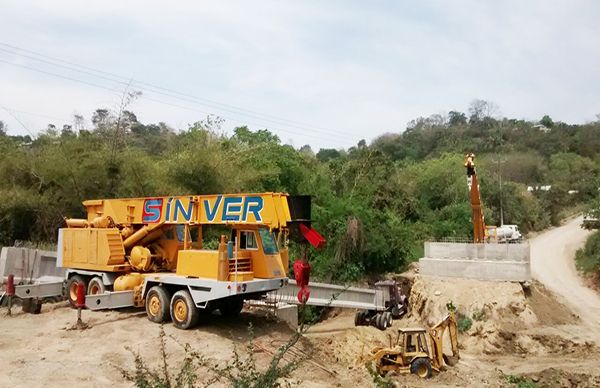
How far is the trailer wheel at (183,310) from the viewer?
11664 mm

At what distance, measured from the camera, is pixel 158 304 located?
492 inches

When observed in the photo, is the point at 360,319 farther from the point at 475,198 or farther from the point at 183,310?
the point at 183,310

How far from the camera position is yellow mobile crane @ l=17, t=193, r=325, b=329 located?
11.2m

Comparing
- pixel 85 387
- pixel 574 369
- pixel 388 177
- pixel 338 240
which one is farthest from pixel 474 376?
pixel 388 177

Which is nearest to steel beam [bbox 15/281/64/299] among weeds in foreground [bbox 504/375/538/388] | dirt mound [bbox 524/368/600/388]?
weeds in foreground [bbox 504/375/538/388]

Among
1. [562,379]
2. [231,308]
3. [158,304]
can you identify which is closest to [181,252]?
[158,304]

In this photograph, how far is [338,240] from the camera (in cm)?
2462

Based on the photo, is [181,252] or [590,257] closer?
[181,252]

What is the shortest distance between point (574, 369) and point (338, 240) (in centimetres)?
1220

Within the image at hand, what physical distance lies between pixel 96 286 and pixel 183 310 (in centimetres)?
384

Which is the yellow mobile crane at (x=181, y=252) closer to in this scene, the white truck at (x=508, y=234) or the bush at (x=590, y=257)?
the bush at (x=590, y=257)

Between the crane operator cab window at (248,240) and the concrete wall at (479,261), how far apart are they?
1165cm

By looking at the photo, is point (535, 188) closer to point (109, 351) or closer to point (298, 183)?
point (298, 183)

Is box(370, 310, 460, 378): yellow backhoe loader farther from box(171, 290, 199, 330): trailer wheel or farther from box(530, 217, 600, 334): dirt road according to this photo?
box(530, 217, 600, 334): dirt road
